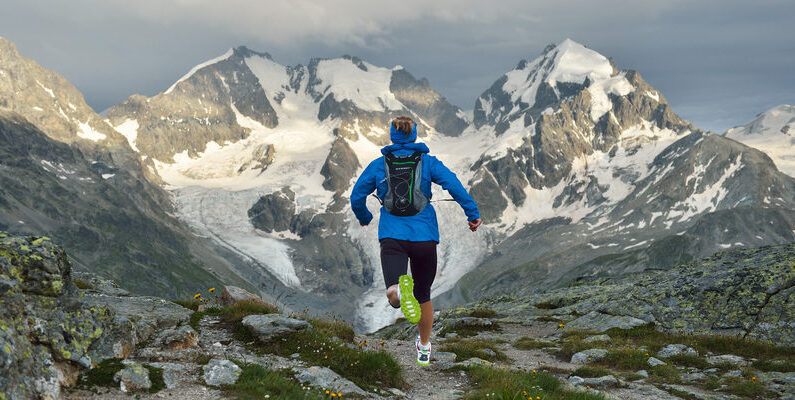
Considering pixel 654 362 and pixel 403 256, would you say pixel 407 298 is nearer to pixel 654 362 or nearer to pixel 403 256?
pixel 403 256

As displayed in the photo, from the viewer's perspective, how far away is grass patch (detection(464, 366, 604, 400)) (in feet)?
30.6

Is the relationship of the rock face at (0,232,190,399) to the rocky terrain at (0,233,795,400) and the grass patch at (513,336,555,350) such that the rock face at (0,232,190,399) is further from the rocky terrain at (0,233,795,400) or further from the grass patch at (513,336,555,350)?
the grass patch at (513,336,555,350)

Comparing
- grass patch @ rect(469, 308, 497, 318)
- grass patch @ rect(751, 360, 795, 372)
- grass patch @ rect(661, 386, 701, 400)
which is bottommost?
grass patch @ rect(469, 308, 497, 318)

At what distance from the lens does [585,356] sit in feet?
54.3

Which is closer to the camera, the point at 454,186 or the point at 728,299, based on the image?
the point at 454,186

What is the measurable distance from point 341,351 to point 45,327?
5835 mm

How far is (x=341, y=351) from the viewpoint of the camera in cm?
1216

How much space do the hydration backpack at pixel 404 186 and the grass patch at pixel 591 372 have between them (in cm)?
691

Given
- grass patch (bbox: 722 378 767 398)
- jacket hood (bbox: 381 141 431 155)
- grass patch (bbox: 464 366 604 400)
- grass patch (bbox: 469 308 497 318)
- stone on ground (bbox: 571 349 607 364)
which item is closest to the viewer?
grass patch (bbox: 464 366 604 400)

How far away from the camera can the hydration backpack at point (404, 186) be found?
10.5 m

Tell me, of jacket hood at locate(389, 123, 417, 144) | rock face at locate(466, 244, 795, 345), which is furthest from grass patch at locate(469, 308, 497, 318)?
jacket hood at locate(389, 123, 417, 144)

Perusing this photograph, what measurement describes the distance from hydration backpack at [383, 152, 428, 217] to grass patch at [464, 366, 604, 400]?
3639mm

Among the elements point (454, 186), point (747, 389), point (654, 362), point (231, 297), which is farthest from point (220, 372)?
point (654, 362)

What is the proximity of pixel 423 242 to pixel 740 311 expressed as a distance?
1509 cm
